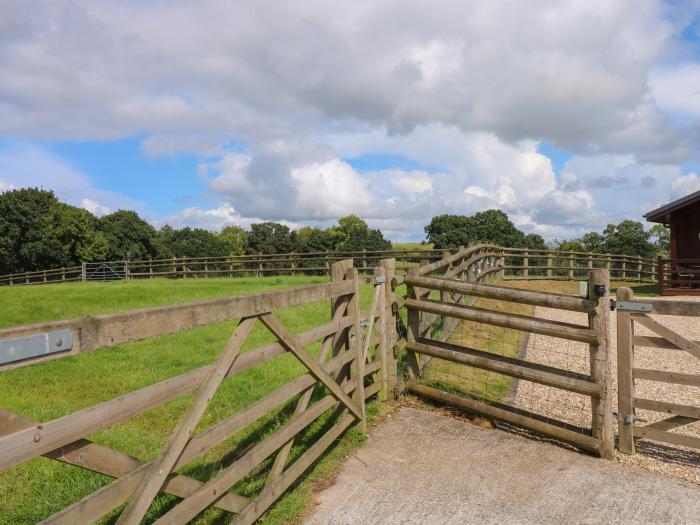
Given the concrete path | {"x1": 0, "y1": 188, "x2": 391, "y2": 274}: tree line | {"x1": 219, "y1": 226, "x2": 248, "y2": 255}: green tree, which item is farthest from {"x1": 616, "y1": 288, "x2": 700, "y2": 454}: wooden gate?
{"x1": 219, "y1": 226, "x2": 248, "y2": 255}: green tree

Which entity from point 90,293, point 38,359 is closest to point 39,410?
point 38,359

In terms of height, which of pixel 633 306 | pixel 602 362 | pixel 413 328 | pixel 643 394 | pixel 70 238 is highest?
pixel 70 238

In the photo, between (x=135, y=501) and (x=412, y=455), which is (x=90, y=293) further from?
(x=135, y=501)

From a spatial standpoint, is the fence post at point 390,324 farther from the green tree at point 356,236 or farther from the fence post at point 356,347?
the green tree at point 356,236

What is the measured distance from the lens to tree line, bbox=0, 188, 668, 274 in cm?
4931

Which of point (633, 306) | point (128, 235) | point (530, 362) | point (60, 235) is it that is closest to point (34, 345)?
point (633, 306)

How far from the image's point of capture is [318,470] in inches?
165

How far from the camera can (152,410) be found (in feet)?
17.9

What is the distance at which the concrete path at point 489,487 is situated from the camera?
3.53 m

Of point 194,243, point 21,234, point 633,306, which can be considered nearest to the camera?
point 633,306

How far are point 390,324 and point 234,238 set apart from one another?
110 m

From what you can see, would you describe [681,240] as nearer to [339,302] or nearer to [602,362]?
[602,362]

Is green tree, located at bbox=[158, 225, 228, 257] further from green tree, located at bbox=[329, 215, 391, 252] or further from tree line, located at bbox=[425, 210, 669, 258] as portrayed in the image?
tree line, located at bbox=[425, 210, 669, 258]

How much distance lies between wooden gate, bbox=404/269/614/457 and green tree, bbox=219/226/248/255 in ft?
307
